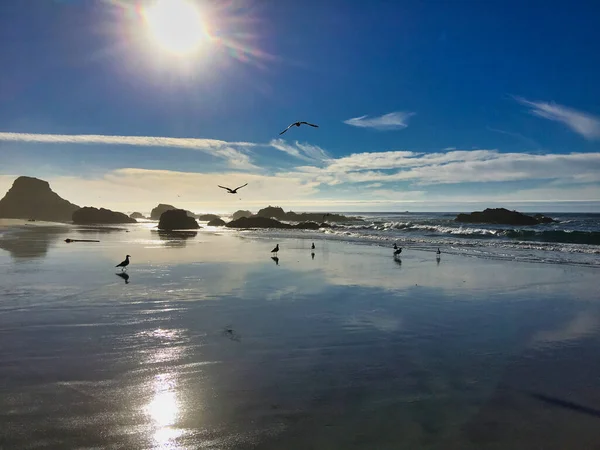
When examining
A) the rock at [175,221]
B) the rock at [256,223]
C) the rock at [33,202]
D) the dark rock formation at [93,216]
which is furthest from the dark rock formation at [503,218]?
the rock at [33,202]

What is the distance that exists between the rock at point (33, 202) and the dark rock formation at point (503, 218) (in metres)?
131

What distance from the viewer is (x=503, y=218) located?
80.1m

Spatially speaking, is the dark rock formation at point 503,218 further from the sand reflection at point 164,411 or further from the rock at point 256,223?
the sand reflection at point 164,411

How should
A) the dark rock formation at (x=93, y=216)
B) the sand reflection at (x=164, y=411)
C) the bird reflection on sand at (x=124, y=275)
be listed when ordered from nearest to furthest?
the sand reflection at (x=164, y=411) < the bird reflection on sand at (x=124, y=275) < the dark rock formation at (x=93, y=216)

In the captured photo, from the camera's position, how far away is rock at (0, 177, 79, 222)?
141m

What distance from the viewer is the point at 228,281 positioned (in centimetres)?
1659

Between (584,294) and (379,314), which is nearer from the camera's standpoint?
(379,314)

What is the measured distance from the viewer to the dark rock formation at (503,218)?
2953 inches

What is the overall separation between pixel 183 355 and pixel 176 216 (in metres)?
72.2

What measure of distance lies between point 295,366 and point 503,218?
83.6 metres

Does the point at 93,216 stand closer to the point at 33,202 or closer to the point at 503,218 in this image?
the point at 33,202

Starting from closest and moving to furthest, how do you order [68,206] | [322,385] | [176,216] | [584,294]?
1. [322,385]
2. [584,294]
3. [176,216]
4. [68,206]

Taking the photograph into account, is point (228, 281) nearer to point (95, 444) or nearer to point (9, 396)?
point (9, 396)

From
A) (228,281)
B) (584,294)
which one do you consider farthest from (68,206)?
(584,294)
